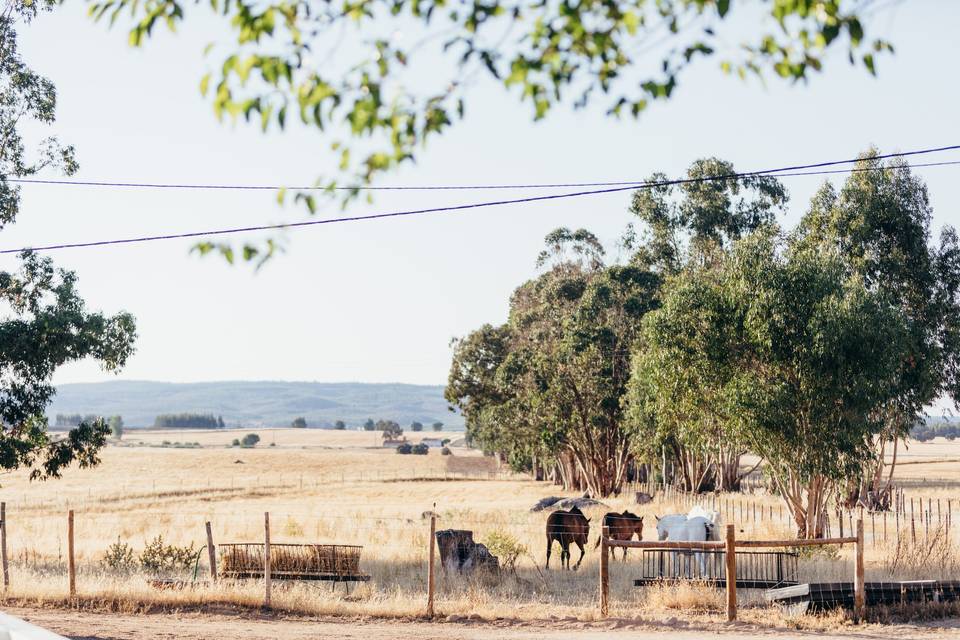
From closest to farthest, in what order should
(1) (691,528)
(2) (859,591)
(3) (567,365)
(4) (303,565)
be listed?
(2) (859,591) → (4) (303,565) → (1) (691,528) → (3) (567,365)

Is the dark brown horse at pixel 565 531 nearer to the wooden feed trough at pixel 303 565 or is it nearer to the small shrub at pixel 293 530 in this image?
the wooden feed trough at pixel 303 565

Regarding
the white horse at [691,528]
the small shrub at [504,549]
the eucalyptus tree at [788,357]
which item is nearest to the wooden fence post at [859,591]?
the white horse at [691,528]

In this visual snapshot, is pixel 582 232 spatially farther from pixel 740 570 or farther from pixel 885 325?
pixel 740 570

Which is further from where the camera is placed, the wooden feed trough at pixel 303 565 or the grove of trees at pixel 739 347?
the grove of trees at pixel 739 347

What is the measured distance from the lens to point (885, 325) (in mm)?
27766

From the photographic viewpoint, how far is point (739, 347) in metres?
29.1

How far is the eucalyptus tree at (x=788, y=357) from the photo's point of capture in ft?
90.5

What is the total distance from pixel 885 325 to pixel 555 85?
22.7 m

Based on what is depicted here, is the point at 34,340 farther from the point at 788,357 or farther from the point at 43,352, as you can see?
the point at 788,357

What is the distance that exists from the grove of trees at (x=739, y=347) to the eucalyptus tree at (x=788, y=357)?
5 cm

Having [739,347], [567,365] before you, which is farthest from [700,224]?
[739,347]

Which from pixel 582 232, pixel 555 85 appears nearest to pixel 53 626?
pixel 555 85

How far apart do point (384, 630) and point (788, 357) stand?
48.8 feet

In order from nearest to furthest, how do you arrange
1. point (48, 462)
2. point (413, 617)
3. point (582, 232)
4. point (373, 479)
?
point (413, 617)
point (48, 462)
point (582, 232)
point (373, 479)
